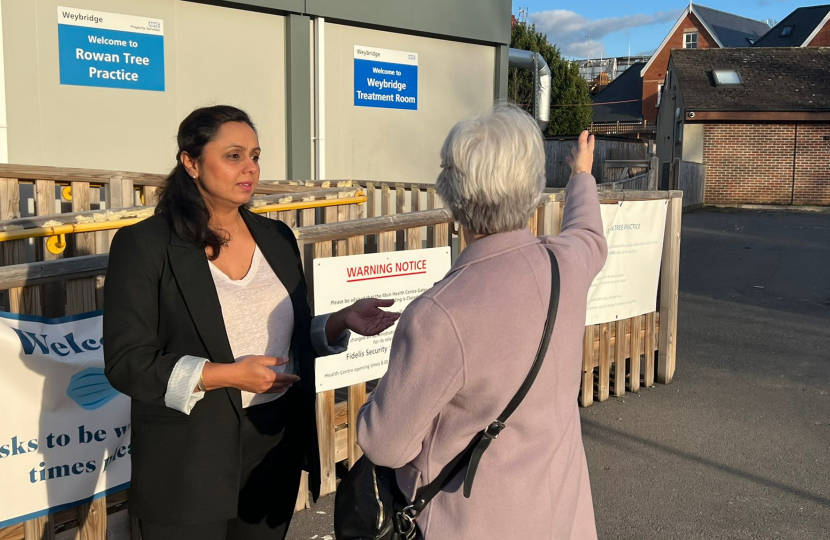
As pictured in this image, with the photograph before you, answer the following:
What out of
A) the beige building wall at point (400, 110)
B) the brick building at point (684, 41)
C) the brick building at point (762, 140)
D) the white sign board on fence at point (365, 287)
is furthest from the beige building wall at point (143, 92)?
the brick building at point (684, 41)

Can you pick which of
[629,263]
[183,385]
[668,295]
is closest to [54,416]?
[183,385]

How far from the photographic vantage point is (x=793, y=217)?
78.0 feet

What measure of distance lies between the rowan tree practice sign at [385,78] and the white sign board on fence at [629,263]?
4.94 meters

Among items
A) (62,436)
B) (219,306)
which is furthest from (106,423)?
(219,306)

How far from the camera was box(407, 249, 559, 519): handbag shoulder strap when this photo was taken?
1.87m

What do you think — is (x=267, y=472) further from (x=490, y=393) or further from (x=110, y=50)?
(x=110, y=50)

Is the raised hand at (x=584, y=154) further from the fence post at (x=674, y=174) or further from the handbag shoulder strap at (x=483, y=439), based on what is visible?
the fence post at (x=674, y=174)

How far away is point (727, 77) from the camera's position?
31.7 meters

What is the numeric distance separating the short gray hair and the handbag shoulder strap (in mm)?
183

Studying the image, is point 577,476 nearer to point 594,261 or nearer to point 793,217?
point 594,261

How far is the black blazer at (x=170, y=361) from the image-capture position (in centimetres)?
222

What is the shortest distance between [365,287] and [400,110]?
7.02m

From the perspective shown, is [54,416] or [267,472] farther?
[54,416]

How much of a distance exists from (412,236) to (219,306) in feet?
7.77
